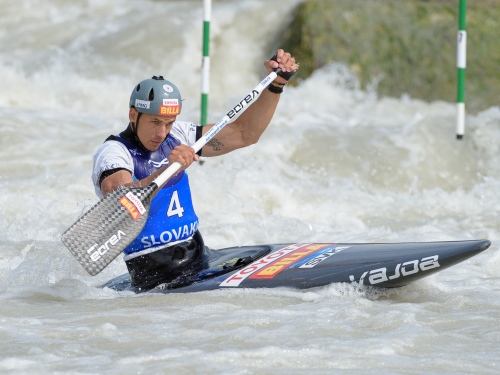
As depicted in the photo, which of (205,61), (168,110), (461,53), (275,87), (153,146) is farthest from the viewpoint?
(461,53)

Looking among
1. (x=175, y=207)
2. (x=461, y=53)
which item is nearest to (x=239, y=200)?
(x=461, y=53)

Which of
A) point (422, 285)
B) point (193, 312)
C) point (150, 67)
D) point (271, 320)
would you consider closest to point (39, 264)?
point (193, 312)

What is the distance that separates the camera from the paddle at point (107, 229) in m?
4.14

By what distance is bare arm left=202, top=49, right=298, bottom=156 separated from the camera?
15.4 feet

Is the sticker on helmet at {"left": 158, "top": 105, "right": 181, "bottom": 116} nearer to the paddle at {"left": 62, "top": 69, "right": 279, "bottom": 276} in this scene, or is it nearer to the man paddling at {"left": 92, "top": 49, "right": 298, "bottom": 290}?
the man paddling at {"left": 92, "top": 49, "right": 298, "bottom": 290}

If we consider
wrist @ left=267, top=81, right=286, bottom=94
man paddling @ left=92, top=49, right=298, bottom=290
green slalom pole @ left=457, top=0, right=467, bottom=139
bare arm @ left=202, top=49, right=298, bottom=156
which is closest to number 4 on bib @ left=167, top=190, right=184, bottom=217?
man paddling @ left=92, top=49, right=298, bottom=290

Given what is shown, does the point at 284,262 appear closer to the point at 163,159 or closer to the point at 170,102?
the point at 163,159

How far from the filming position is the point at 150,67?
38.4 feet

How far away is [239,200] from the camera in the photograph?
23.0 ft

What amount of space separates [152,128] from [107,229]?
0.52 meters

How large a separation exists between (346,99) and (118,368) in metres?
7.93

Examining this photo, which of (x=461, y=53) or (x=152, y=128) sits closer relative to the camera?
(x=152, y=128)

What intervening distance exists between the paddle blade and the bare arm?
0.67 meters

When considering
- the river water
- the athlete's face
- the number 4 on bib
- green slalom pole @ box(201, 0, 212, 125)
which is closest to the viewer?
the river water
